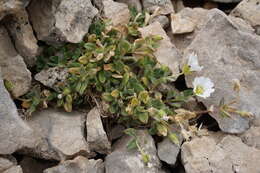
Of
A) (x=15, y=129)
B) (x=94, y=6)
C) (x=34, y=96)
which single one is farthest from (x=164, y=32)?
(x=15, y=129)

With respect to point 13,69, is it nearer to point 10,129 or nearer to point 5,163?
point 10,129

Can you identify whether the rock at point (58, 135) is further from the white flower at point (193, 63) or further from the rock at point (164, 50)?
the white flower at point (193, 63)

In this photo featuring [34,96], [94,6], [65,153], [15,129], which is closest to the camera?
[15,129]

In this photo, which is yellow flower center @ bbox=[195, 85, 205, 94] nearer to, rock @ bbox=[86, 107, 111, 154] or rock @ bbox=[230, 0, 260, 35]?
rock @ bbox=[86, 107, 111, 154]

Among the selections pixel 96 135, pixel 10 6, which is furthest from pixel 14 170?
pixel 10 6

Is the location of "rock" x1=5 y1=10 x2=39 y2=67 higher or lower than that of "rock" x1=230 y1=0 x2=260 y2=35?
higher

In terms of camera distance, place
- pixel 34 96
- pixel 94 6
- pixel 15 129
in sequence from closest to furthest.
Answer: pixel 15 129
pixel 34 96
pixel 94 6

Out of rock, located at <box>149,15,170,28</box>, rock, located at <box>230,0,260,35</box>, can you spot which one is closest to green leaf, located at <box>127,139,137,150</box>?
rock, located at <box>149,15,170,28</box>

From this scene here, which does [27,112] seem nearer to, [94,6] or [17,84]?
[17,84]
